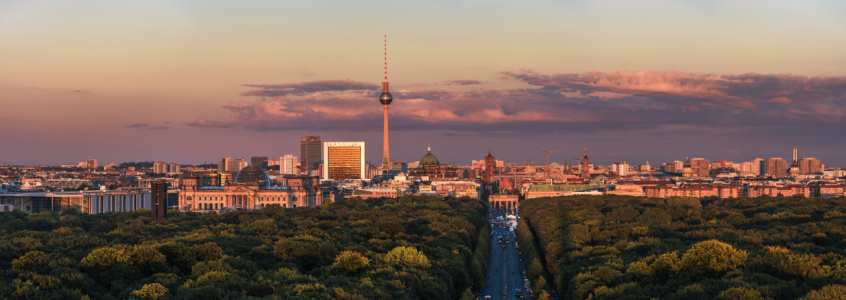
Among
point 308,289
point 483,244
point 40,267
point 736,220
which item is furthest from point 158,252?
point 736,220

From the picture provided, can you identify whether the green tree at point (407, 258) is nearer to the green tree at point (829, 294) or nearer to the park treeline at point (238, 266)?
the park treeline at point (238, 266)

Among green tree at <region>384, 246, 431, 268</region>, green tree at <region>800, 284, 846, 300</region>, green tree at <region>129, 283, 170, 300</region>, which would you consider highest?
green tree at <region>800, 284, 846, 300</region>

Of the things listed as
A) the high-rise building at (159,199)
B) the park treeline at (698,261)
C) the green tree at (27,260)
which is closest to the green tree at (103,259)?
the green tree at (27,260)

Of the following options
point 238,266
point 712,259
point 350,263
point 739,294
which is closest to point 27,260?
point 238,266

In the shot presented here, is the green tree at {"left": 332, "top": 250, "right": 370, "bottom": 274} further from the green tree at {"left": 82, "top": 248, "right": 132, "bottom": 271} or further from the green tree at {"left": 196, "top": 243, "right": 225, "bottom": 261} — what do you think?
the green tree at {"left": 82, "top": 248, "right": 132, "bottom": 271}

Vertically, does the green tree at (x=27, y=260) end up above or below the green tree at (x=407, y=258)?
above

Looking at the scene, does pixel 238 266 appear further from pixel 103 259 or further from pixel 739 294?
pixel 739 294

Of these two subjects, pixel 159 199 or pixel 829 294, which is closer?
pixel 829 294

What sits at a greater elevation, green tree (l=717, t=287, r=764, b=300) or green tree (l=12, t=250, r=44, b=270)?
green tree (l=12, t=250, r=44, b=270)

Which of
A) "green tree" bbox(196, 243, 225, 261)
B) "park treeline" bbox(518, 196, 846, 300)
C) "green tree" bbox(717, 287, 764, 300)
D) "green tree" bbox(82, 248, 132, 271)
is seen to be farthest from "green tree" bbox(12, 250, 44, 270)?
"green tree" bbox(717, 287, 764, 300)

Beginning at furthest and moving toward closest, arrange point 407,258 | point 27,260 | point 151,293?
point 407,258 < point 27,260 < point 151,293

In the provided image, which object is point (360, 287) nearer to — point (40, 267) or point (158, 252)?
point (158, 252)
